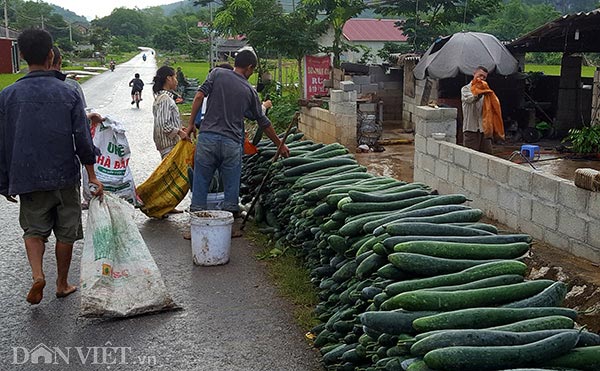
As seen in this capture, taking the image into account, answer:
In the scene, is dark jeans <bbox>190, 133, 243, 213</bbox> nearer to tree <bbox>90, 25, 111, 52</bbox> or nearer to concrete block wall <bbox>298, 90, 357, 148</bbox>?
concrete block wall <bbox>298, 90, 357, 148</bbox>

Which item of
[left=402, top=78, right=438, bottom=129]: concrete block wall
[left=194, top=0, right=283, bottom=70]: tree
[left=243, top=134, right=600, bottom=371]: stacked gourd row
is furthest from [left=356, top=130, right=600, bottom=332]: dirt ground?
[left=194, top=0, right=283, bottom=70]: tree

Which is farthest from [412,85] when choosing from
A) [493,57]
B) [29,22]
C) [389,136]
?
[29,22]

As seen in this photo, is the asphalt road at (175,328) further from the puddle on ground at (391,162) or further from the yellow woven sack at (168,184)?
the puddle on ground at (391,162)

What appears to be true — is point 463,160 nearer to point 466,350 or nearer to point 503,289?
point 503,289

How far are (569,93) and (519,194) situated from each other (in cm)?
1021

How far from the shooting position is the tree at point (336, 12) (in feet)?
57.9

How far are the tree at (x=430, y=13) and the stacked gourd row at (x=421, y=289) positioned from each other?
1772cm

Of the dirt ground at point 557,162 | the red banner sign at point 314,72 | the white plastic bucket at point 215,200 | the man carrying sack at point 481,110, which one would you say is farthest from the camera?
the red banner sign at point 314,72

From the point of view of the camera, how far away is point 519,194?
6.77 meters

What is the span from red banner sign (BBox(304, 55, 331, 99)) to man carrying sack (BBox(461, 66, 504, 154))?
630 cm

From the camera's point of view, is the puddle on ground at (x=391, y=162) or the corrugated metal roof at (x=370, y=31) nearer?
the puddle on ground at (x=391, y=162)

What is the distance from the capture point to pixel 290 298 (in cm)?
595

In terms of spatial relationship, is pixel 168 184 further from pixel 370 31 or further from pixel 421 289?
pixel 370 31

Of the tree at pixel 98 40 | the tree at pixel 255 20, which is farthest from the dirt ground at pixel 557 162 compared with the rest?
the tree at pixel 98 40
